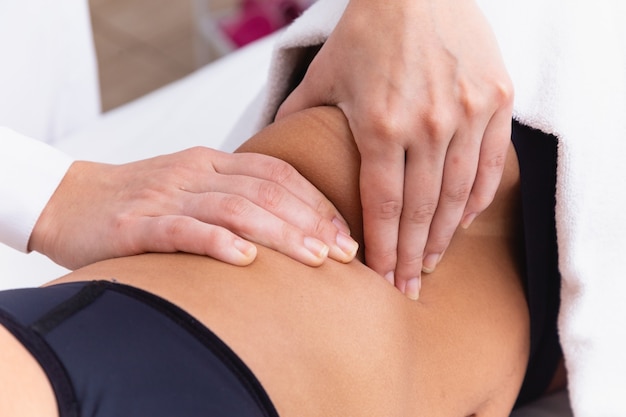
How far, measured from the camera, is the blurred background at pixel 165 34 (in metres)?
2.30

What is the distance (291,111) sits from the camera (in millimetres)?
1018

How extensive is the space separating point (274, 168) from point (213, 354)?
0.25 meters

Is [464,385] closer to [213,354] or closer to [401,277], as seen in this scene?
[401,277]

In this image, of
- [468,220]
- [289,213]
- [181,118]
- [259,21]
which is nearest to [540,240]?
[468,220]

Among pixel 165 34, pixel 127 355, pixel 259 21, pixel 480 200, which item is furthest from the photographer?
pixel 165 34

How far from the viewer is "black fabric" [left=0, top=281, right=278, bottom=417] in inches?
26.3

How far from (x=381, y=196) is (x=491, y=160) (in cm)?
13

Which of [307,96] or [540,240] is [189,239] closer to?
[307,96]

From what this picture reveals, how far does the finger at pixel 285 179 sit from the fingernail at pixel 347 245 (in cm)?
2

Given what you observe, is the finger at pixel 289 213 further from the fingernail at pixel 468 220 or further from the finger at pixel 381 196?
the fingernail at pixel 468 220

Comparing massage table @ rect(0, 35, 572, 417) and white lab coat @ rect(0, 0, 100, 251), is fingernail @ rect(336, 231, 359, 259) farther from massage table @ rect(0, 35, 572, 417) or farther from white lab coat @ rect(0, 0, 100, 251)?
white lab coat @ rect(0, 0, 100, 251)

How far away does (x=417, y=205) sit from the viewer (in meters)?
0.90

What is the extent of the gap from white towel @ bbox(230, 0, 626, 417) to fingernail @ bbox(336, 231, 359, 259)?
0.25m

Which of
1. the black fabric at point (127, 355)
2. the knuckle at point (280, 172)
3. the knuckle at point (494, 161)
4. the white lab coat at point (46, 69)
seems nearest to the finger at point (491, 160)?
the knuckle at point (494, 161)
